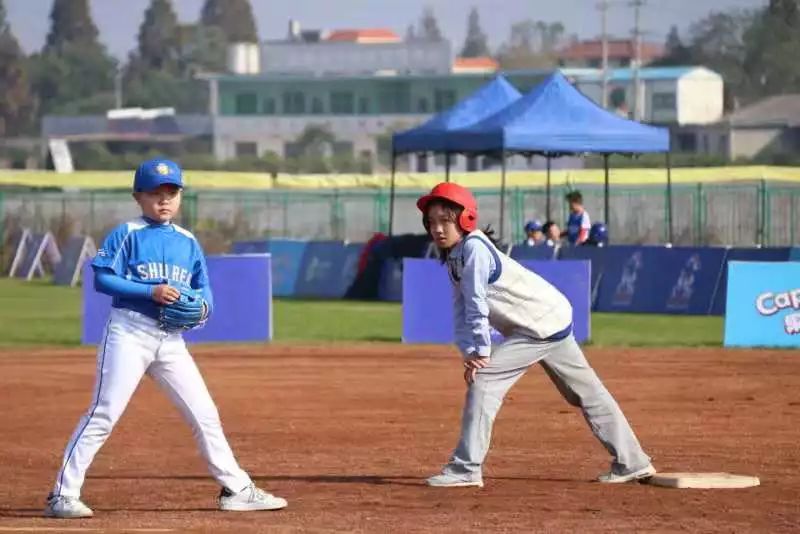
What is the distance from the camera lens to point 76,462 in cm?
1032

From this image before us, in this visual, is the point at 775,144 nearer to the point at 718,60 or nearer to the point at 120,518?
the point at 718,60

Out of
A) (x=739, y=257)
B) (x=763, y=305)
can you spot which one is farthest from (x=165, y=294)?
(x=739, y=257)

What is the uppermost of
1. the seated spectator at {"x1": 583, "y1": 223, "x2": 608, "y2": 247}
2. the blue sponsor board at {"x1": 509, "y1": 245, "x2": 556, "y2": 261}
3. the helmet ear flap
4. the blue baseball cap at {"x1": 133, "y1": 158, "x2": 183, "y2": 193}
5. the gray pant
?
the blue baseball cap at {"x1": 133, "y1": 158, "x2": 183, "y2": 193}

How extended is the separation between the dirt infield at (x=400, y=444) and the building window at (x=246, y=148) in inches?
2817

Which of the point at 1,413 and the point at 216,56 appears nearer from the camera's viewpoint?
the point at 1,413

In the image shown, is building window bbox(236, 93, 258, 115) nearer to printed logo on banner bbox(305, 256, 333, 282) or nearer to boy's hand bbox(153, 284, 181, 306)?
printed logo on banner bbox(305, 256, 333, 282)

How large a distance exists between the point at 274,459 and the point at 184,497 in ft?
6.57

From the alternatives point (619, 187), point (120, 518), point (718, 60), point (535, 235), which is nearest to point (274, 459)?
point (120, 518)

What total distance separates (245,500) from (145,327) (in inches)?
45.1

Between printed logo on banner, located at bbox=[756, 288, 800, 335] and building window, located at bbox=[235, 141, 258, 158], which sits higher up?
printed logo on banner, located at bbox=[756, 288, 800, 335]

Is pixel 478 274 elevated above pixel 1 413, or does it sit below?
above

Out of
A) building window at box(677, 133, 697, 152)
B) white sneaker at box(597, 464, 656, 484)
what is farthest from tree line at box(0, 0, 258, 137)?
white sneaker at box(597, 464, 656, 484)

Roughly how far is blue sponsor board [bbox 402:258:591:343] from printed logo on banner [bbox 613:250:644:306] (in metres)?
6.29

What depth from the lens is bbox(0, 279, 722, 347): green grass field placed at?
25.1 m
